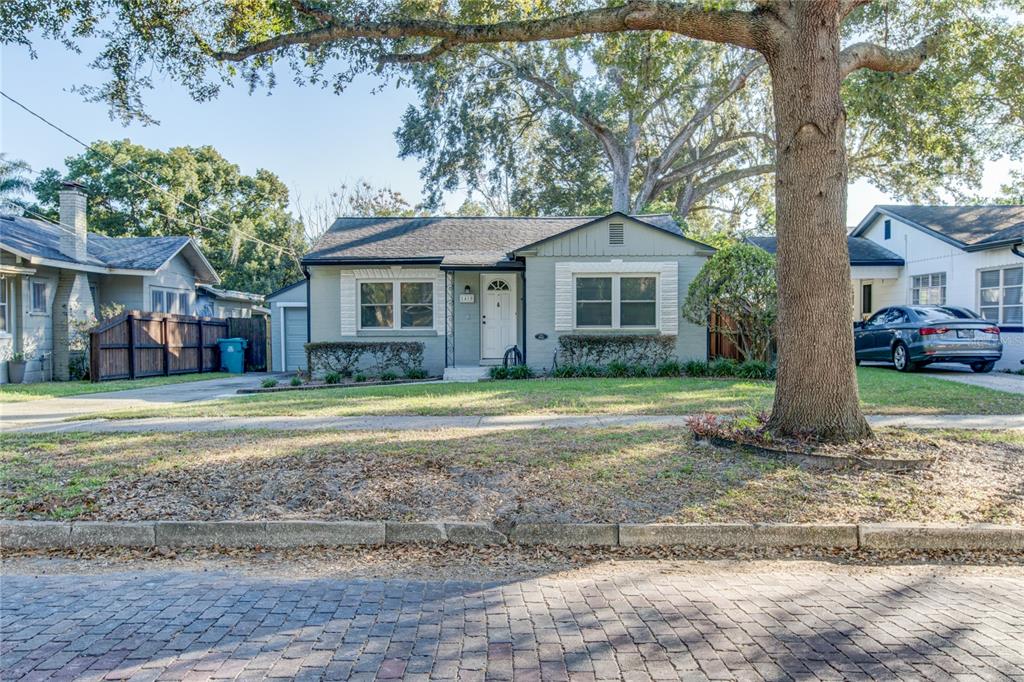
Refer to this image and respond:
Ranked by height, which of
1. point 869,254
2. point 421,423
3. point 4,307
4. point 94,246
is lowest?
point 421,423

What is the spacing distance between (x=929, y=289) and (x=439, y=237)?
1519 centimetres

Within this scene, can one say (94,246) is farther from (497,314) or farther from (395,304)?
(497,314)

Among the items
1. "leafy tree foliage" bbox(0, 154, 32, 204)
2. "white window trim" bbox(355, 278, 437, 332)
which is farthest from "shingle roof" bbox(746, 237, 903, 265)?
"leafy tree foliage" bbox(0, 154, 32, 204)

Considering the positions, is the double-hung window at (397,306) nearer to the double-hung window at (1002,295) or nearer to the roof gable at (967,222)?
the roof gable at (967,222)

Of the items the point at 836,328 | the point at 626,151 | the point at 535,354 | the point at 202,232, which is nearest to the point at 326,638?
the point at 836,328

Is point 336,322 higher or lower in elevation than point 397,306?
lower

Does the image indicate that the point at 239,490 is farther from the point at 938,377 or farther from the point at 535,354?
the point at 938,377

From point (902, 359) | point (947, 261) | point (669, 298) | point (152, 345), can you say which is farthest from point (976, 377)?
point (152, 345)

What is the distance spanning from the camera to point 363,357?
1755 cm

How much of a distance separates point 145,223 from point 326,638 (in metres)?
41.1

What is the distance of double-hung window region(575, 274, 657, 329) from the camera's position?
17031 millimetres

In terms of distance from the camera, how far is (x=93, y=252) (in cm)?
2152

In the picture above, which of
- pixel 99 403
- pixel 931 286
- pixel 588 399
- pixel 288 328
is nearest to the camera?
pixel 588 399

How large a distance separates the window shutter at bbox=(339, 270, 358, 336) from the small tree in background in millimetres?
8653
